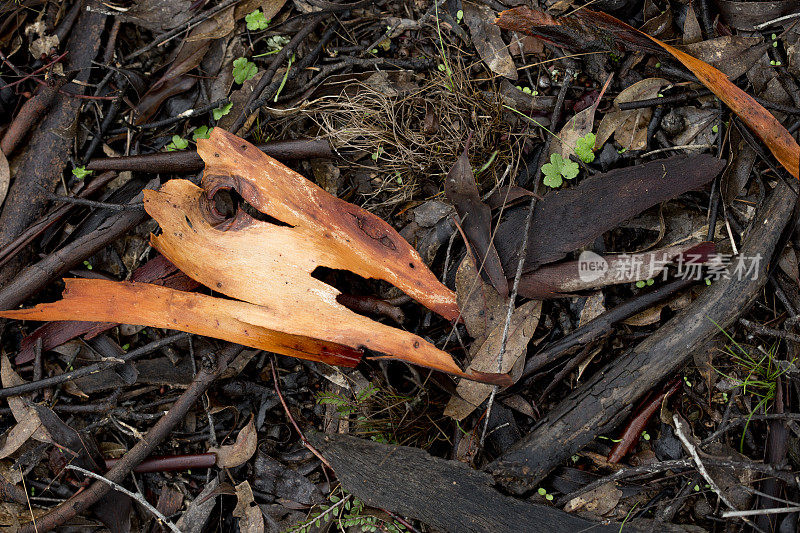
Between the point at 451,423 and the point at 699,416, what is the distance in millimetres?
1163

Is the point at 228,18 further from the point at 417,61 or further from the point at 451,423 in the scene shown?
the point at 451,423

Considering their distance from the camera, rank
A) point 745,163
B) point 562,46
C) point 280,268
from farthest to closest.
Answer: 1. point 562,46
2. point 745,163
3. point 280,268

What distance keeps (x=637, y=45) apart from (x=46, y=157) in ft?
10.3

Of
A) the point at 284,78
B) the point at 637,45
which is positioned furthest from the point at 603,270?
the point at 284,78

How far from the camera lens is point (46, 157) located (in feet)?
9.25

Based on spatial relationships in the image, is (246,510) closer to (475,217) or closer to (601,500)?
(601,500)

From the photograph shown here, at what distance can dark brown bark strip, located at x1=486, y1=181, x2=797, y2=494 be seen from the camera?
92.4 inches

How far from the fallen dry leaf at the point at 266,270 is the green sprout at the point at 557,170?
2.46 ft

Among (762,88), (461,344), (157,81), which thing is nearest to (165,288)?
(157,81)

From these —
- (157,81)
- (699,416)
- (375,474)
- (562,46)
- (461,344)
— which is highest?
(562,46)

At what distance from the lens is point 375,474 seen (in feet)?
8.02

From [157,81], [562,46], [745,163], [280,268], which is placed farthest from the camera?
[157,81]

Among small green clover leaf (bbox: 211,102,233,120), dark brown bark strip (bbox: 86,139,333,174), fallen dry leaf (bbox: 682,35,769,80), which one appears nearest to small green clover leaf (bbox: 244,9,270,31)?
small green clover leaf (bbox: 211,102,233,120)

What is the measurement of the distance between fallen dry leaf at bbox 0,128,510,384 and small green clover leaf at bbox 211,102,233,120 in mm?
421
